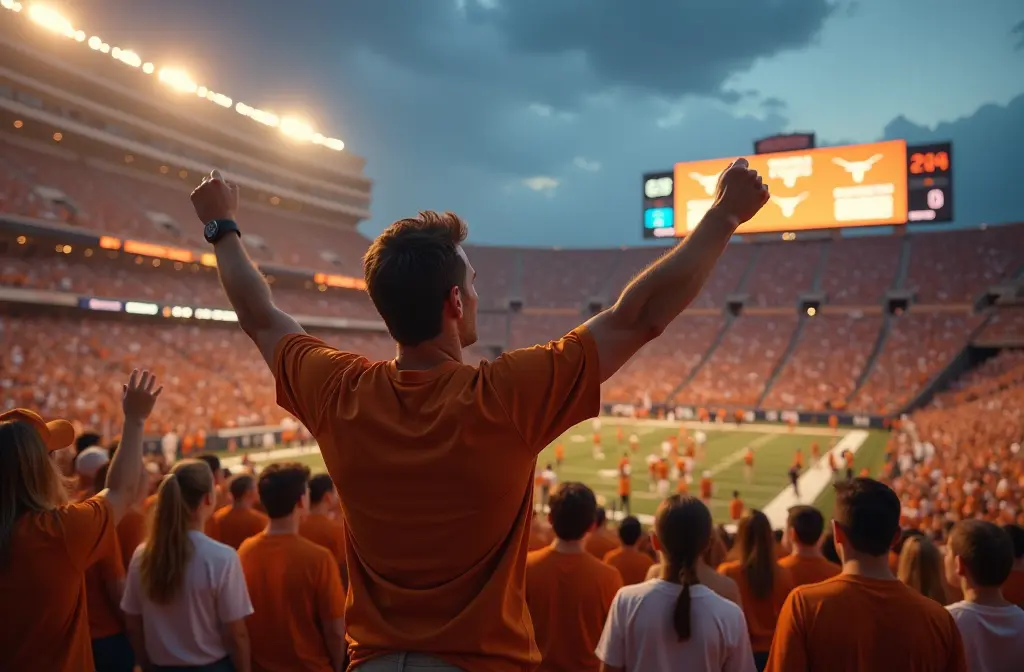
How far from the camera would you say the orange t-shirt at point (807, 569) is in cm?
474

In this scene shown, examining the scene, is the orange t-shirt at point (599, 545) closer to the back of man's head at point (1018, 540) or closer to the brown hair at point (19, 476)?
the back of man's head at point (1018, 540)

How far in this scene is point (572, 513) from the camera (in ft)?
13.0

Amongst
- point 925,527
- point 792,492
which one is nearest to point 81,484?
point 925,527

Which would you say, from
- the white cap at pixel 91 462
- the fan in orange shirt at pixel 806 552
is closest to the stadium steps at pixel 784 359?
the fan in orange shirt at pixel 806 552

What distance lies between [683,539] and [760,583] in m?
1.82

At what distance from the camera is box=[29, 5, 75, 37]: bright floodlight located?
3903cm

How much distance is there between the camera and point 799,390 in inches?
1636

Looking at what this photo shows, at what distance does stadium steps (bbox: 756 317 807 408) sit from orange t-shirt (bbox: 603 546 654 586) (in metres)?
37.6

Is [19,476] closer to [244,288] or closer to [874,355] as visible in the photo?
[244,288]

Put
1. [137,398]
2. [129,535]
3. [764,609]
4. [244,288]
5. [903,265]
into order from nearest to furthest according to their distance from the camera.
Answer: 1. [244,288]
2. [137,398]
3. [764,609]
4. [129,535]
5. [903,265]

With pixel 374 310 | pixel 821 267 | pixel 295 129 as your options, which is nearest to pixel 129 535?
pixel 374 310

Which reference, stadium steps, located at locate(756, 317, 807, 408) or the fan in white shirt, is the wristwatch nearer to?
the fan in white shirt

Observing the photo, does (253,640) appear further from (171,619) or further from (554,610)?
(554,610)

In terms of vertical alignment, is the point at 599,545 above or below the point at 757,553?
below
